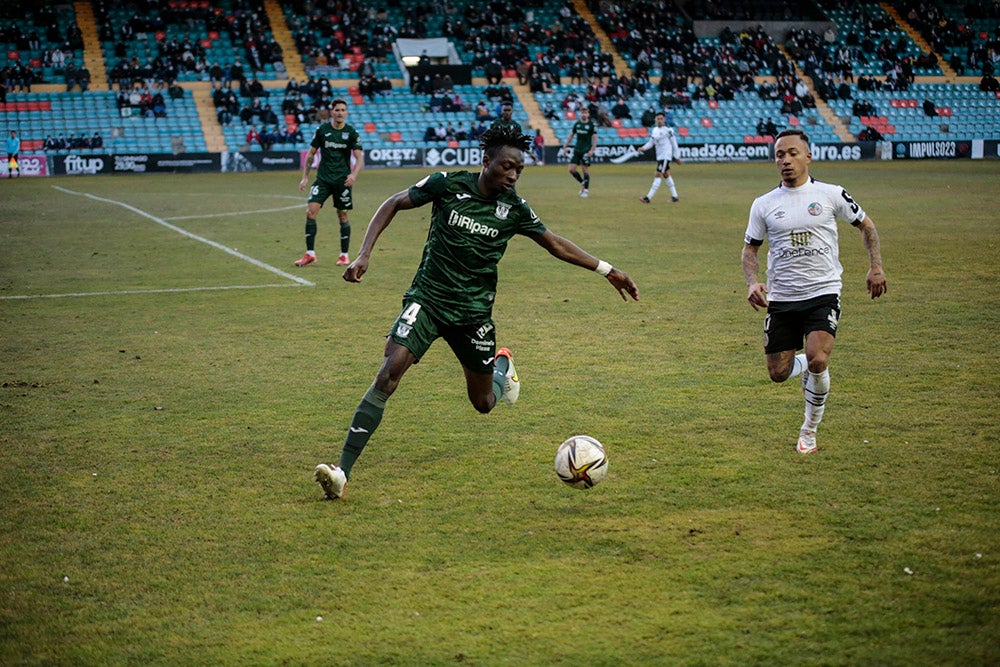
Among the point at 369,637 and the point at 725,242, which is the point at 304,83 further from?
the point at 369,637

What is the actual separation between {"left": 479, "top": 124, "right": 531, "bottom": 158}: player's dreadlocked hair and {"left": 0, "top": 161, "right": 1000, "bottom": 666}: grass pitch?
7.18 ft

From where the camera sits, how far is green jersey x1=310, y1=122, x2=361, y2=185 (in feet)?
56.1

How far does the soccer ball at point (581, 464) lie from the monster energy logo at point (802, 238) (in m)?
2.42

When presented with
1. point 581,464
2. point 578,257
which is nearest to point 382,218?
point 578,257

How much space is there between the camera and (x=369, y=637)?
4.64 meters

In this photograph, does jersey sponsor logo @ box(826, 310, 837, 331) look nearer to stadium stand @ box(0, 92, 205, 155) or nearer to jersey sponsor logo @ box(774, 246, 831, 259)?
jersey sponsor logo @ box(774, 246, 831, 259)

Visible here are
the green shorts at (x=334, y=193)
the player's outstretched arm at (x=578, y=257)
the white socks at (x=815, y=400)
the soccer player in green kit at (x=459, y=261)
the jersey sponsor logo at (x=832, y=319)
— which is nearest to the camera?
the soccer player in green kit at (x=459, y=261)

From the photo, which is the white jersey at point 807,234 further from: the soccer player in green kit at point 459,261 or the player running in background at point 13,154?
the player running in background at point 13,154

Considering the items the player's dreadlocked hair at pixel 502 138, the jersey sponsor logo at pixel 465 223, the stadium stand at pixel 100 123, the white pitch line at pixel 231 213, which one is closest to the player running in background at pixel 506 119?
the player's dreadlocked hair at pixel 502 138

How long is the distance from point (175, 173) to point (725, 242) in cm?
2959

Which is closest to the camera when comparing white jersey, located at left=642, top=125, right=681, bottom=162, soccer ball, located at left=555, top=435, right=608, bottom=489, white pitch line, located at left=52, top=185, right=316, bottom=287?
soccer ball, located at left=555, top=435, right=608, bottom=489

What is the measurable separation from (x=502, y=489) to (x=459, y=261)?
1542 millimetres

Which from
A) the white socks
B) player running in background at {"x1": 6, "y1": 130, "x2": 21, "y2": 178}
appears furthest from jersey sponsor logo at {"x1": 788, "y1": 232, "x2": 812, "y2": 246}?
player running in background at {"x1": 6, "y1": 130, "x2": 21, "y2": 178}

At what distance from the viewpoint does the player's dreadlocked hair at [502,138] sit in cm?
657
